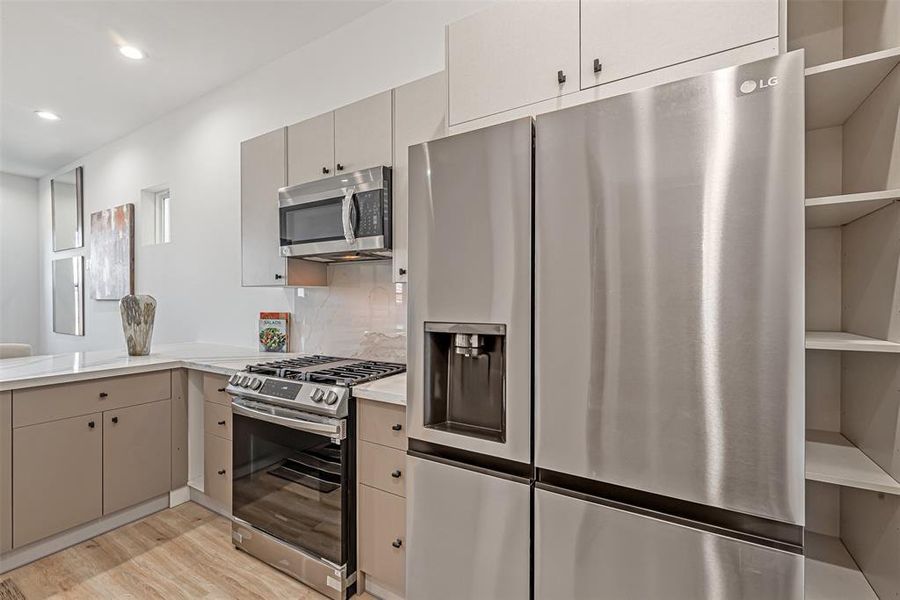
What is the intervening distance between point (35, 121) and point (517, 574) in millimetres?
5465

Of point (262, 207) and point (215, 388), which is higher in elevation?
point (262, 207)

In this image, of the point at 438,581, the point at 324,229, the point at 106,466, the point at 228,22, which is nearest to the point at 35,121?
the point at 228,22

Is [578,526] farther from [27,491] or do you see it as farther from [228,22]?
[228,22]

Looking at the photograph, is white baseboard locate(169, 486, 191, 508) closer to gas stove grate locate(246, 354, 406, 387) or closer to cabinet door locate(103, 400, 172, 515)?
cabinet door locate(103, 400, 172, 515)

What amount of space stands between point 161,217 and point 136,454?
2.61m

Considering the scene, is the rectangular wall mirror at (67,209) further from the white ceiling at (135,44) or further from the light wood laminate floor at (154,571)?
the light wood laminate floor at (154,571)

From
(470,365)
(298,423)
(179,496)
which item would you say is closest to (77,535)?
(179,496)

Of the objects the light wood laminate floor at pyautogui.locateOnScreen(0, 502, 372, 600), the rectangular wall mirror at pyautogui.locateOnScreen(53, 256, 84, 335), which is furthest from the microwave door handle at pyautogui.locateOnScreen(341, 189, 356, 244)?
the rectangular wall mirror at pyautogui.locateOnScreen(53, 256, 84, 335)

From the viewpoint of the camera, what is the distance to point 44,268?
555cm

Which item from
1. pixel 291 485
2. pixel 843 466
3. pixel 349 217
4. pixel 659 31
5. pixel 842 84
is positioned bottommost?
pixel 291 485

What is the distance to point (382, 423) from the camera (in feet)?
5.72

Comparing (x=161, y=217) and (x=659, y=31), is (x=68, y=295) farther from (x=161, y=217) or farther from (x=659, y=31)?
(x=659, y=31)

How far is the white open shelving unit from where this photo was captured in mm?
1009

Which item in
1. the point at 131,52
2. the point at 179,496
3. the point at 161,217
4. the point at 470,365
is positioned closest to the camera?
the point at 470,365
